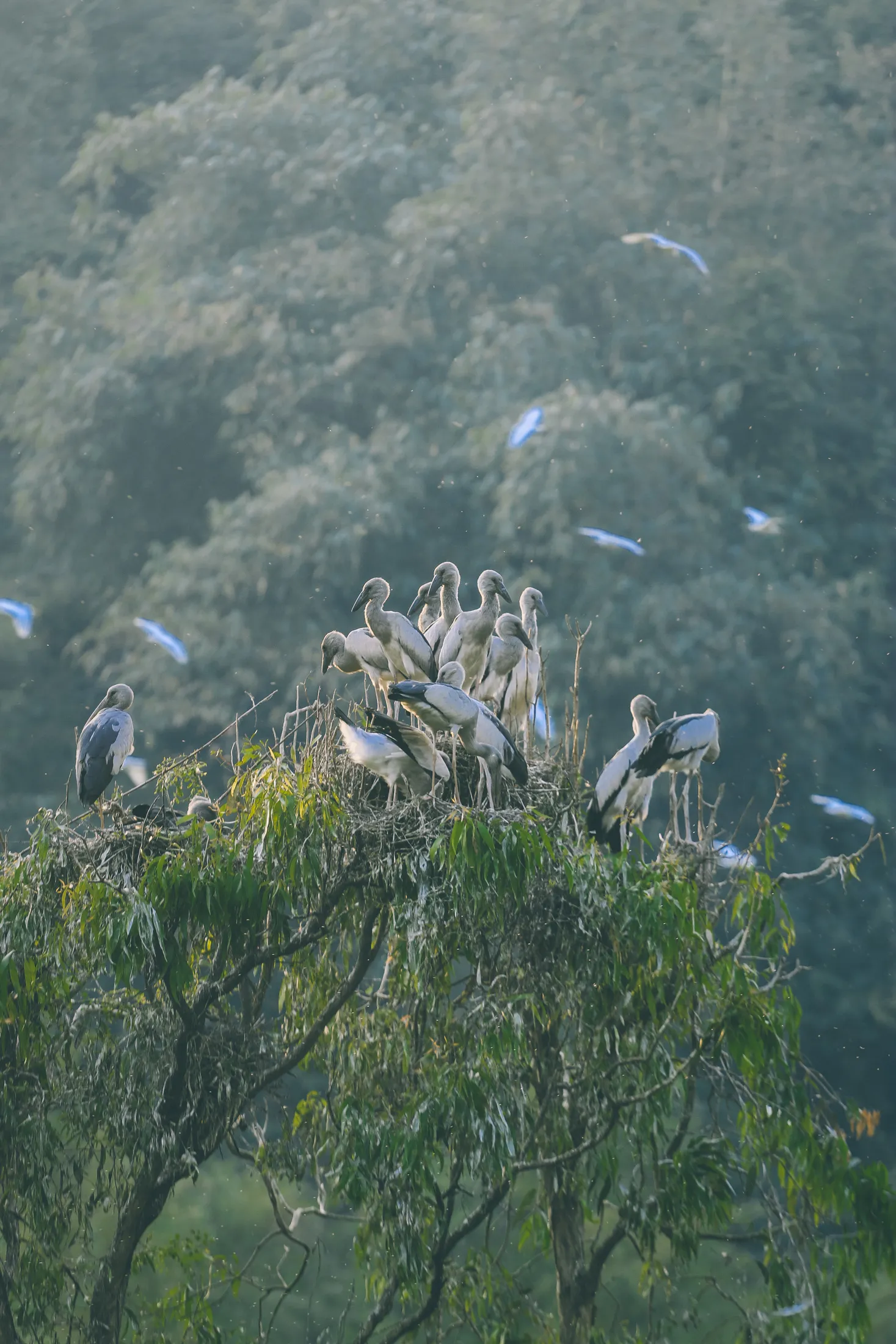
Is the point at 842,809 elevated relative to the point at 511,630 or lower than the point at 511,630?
lower

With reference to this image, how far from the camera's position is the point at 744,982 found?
571 centimetres

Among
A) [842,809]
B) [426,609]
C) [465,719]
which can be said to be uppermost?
[465,719]

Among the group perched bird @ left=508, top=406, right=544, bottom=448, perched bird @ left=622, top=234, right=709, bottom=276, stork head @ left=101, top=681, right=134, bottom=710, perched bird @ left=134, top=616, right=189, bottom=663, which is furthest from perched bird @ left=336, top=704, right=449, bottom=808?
perched bird @ left=622, top=234, right=709, bottom=276

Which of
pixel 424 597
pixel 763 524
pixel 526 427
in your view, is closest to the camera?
pixel 424 597

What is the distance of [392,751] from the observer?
6160 millimetres

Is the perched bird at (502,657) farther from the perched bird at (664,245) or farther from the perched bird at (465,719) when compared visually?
the perched bird at (664,245)

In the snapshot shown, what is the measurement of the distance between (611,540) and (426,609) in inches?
250

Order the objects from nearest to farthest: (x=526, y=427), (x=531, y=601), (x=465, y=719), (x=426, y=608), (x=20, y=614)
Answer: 1. (x=465, y=719)
2. (x=531, y=601)
3. (x=426, y=608)
4. (x=526, y=427)
5. (x=20, y=614)

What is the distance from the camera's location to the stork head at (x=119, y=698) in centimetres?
764

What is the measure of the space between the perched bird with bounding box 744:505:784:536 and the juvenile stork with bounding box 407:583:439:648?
295 inches

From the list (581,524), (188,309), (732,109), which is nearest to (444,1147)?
(581,524)

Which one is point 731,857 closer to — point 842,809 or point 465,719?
point 465,719

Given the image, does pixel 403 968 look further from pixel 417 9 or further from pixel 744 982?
pixel 417 9

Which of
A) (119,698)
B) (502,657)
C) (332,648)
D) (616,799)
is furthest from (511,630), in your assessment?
(119,698)
